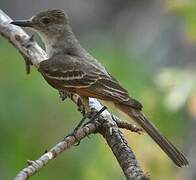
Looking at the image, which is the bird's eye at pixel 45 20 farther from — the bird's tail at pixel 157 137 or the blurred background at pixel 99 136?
the bird's tail at pixel 157 137

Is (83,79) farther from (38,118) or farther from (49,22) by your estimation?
(38,118)

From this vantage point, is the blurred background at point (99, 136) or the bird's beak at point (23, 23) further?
the blurred background at point (99, 136)

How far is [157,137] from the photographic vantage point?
5.59 metres

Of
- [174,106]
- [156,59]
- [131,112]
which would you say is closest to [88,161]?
[174,106]

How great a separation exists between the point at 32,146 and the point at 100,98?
178 cm

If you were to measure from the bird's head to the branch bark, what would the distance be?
5.4 inches

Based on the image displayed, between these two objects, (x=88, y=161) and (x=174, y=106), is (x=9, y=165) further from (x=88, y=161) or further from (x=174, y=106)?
(x=174, y=106)

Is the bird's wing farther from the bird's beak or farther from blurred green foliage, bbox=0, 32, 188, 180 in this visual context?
blurred green foliage, bbox=0, 32, 188, 180

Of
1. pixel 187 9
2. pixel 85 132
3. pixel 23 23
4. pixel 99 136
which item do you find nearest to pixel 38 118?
pixel 99 136

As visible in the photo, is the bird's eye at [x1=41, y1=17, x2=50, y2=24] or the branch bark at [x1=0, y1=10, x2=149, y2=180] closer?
the branch bark at [x1=0, y1=10, x2=149, y2=180]

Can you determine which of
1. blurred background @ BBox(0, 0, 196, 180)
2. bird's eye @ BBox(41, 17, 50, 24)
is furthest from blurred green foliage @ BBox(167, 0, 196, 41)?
bird's eye @ BBox(41, 17, 50, 24)

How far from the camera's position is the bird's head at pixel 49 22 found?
6672 mm

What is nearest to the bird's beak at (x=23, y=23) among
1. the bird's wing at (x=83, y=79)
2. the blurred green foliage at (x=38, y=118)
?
the bird's wing at (x=83, y=79)

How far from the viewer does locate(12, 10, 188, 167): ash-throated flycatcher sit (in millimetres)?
5684
